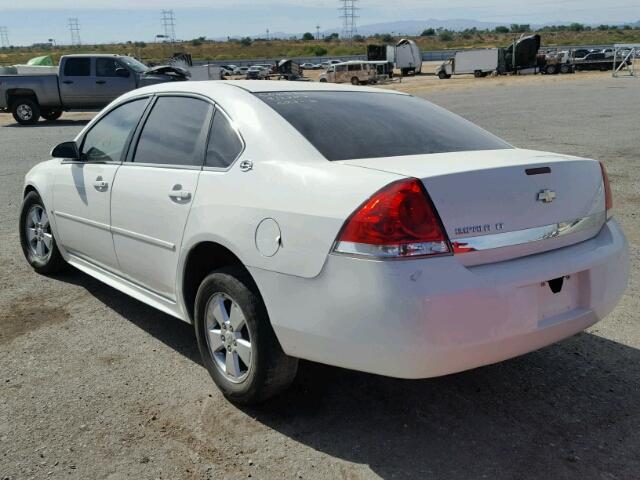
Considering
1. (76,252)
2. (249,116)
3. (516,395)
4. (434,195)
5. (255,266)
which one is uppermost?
(249,116)

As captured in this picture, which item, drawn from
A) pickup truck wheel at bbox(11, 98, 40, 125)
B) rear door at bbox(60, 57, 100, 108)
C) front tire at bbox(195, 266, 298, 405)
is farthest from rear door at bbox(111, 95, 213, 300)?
pickup truck wheel at bbox(11, 98, 40, 125)

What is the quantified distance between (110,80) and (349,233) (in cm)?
1938

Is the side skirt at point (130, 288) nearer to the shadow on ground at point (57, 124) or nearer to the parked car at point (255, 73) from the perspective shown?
the shadow on ground at point (57, 124)

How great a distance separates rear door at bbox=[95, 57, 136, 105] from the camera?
20.1m

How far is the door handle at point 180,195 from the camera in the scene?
11.4 feet

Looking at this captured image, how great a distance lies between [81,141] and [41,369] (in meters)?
1.86

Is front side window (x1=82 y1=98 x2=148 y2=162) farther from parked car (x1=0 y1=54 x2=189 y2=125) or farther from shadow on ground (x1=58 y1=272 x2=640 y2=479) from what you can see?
parked car (x1=0 y1=54 x2=189 y2=125)

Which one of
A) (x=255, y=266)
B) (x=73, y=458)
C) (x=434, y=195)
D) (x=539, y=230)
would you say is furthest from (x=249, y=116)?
(x=73, y=458)

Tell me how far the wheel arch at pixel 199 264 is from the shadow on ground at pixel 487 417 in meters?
0.51

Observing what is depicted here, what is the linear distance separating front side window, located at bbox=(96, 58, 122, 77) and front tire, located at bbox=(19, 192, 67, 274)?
15793mm

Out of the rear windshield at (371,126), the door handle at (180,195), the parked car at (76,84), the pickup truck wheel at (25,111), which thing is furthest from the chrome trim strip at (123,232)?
the pickup truck wheel at (25,111)

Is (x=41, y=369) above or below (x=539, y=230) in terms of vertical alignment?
below

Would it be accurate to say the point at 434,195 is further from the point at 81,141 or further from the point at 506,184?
the point at 81,141

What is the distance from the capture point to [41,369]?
3.84m
